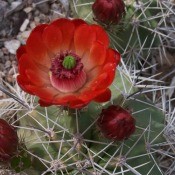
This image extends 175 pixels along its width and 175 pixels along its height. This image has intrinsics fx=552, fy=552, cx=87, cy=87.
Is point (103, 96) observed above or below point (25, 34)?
above

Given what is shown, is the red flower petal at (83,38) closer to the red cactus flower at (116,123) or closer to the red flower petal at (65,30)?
the red flower petal at (65,30)

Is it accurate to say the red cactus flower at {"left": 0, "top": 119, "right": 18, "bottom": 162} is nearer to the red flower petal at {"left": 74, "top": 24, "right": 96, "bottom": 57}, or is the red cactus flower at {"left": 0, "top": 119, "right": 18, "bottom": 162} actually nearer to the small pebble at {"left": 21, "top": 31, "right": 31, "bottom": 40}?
the red flower petal at {"left": 74, "top": 24, "right": 96, "bottom": 57}

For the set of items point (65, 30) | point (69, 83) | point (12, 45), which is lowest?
point (12, 45)

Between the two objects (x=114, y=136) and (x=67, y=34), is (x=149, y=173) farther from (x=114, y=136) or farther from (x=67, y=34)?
(x=67, y=34)

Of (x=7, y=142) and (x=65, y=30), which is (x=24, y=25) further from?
(x=7, y=142)

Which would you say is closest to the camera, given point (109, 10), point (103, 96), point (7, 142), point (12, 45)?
point (103, 96)

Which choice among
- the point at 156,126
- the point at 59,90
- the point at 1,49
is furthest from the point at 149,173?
the point at 1,49

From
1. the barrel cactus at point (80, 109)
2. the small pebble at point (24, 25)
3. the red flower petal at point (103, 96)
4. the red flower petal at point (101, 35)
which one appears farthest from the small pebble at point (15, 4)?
the red flower petal at point (103, 96)

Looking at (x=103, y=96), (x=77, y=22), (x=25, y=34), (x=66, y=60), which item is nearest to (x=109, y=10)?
(x=77, y=22)
